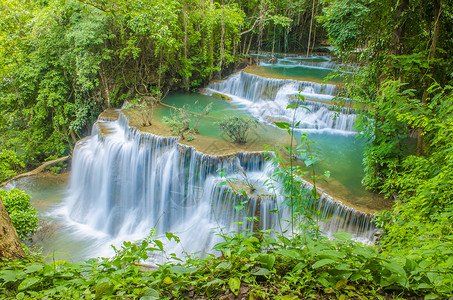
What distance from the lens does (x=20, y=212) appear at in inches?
268

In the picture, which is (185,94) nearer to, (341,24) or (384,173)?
(341,24)

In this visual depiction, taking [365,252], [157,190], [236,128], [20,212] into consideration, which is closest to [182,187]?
[157,190]

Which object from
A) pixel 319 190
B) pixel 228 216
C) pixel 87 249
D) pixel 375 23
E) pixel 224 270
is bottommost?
pixel 87 249

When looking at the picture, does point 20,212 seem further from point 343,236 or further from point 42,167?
point 343,236

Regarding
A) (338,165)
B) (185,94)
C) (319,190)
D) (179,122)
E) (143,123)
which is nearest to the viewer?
(319,190)

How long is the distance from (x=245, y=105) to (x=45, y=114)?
28.3 feet

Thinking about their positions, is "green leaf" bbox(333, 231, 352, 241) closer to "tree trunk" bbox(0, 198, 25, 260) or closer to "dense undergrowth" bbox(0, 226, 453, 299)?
"dense undergrowth" bbox(0, 226, 453, 299)

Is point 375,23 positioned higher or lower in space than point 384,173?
higher

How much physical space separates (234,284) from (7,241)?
2093 millimetres

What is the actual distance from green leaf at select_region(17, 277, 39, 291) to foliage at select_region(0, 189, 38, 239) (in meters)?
5.98

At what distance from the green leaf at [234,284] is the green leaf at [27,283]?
1227mm

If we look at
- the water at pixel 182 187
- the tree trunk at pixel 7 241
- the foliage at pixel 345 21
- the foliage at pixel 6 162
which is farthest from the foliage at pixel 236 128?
the foliage at pixel 6 162

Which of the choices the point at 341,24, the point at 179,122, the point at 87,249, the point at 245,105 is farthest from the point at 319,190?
the point at 245,105

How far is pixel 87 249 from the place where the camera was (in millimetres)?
7602
